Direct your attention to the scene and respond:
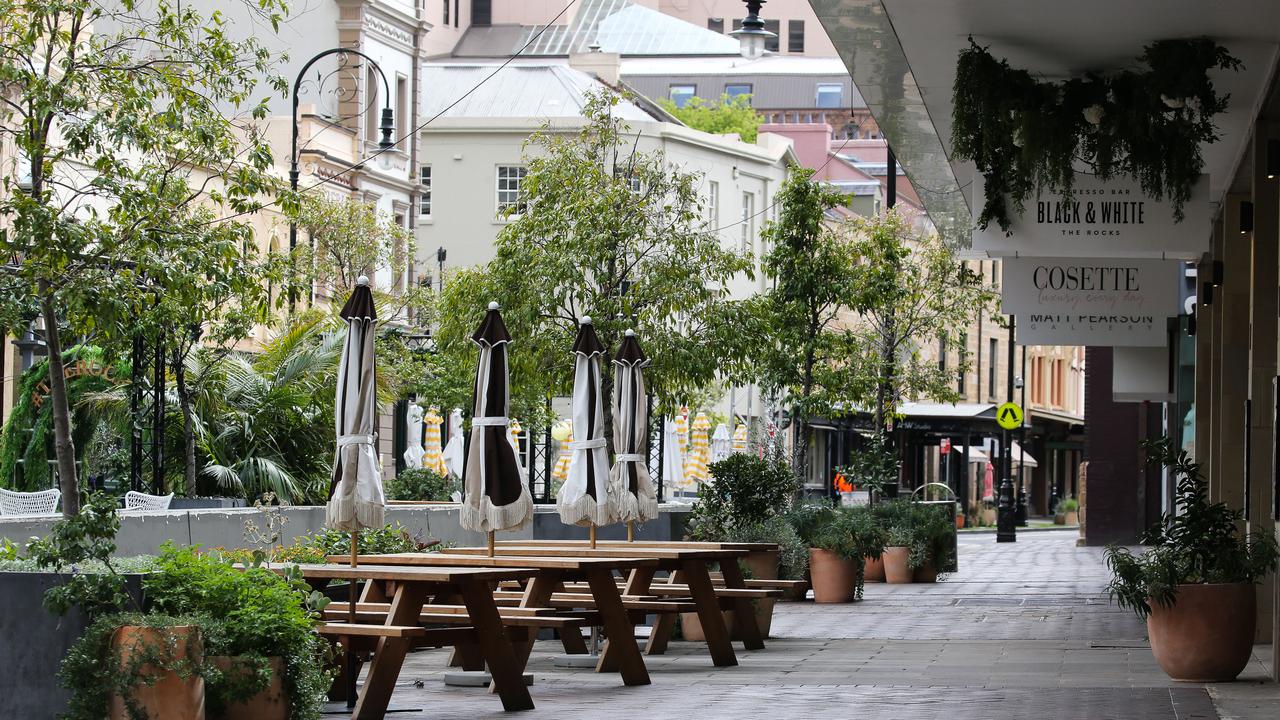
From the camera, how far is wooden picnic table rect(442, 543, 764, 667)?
13.2 meters

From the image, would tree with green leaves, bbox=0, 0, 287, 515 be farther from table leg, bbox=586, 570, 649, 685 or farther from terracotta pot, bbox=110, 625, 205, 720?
terracotta pot, bbox=110, 625, 205, 720

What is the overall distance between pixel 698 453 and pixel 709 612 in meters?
27.0

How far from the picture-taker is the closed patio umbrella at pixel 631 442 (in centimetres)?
1473

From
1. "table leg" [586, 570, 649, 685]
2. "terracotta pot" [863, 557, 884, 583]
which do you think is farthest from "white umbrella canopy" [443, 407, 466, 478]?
"table leg" [586, 570, 649, 685]

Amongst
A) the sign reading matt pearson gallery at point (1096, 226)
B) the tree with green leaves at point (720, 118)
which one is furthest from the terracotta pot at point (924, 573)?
the tree with green leaves at point (720, 118)

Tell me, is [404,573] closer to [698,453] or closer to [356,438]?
[356,438]

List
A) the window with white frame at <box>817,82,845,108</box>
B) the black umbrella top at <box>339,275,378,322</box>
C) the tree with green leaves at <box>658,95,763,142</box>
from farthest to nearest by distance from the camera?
the window with white frame at <box>817,82,845,108</box>, the tree with green leaves at <box>658,95,763,142</box>, the black umbrella top at <box>339,275,378,322</box>

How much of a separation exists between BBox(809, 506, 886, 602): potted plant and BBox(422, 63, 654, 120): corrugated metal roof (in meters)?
→ 38.5

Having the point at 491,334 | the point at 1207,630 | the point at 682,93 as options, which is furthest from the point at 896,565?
the point at 682,93

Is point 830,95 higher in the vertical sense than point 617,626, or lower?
higher

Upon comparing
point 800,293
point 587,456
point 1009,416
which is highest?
point 800,293

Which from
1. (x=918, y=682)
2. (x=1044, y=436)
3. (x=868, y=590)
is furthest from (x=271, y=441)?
(x=1044, y=436)

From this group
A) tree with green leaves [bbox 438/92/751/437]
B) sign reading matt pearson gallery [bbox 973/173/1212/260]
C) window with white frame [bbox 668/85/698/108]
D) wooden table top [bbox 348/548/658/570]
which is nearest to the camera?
wooden table top [bbox 348/548/658/570]

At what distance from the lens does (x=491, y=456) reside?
1204 cm
